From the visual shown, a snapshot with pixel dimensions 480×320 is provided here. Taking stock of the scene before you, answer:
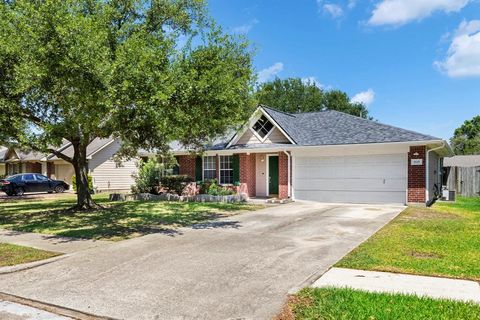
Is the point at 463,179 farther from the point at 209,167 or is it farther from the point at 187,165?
the point at 187,165

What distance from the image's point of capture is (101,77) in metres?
8.91

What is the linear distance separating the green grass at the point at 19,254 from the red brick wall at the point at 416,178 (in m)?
14.1

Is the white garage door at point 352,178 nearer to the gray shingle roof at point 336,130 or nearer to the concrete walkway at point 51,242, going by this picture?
the gray shingle roof at point 336,130

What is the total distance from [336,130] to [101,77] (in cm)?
1372

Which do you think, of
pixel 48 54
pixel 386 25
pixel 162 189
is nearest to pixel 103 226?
pixel 48 54

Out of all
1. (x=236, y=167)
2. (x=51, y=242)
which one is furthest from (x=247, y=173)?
(x=51, y=242)

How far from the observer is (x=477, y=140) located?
6138 cm

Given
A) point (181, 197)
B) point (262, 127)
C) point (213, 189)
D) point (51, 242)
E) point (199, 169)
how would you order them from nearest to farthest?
point (51, 242)
point (213, 189)
point (181, 197)
point (262, 127)
point (199, 169)

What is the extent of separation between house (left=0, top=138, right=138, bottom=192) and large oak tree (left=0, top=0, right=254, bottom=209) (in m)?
18.0

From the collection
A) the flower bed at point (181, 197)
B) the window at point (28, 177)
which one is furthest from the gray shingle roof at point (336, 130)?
the window at point (28, 177)

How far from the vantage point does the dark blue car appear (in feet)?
88.6

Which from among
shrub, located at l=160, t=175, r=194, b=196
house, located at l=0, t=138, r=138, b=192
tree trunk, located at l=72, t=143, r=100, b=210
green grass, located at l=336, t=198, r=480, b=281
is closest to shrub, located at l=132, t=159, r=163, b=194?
shrub, located at l=160, t=175, r=194, b=196

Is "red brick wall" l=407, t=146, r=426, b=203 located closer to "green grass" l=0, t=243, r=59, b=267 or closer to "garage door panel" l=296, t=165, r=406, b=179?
"garage door panel" l=296, t=165, r=406, b=179

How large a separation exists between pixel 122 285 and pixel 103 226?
6366 mm
